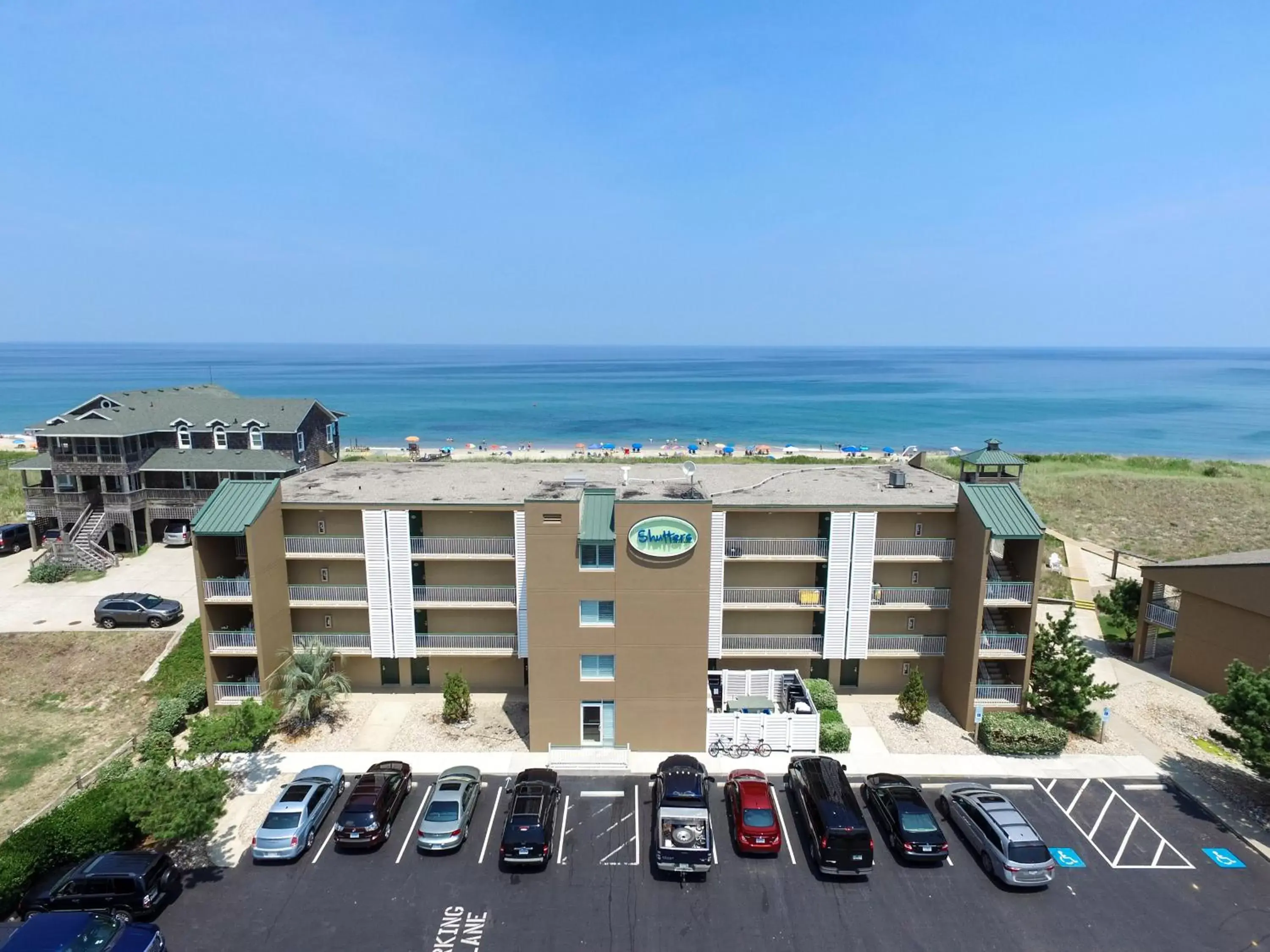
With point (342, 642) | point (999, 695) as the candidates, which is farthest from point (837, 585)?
point (342, 642)

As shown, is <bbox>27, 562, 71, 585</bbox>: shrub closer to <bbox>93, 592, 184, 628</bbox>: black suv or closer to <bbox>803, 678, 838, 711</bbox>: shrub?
<bbox>93, 592, 184, 628</bbox>: black suv

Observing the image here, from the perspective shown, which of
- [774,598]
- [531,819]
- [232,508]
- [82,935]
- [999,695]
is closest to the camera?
[82,935]

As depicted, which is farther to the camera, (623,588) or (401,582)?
(401,582)

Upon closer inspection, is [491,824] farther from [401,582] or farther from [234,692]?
[234,692]

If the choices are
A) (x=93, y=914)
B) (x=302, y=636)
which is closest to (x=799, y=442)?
(x=302, y=636)

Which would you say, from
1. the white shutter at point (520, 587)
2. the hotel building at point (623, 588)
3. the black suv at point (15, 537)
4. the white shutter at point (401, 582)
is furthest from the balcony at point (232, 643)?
the black suv at point (15, 537)

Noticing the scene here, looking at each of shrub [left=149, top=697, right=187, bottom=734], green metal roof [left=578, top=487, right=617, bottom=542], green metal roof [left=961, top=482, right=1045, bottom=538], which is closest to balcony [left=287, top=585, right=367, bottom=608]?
shrub [left=149, top=697, right=187, bottom=734]
